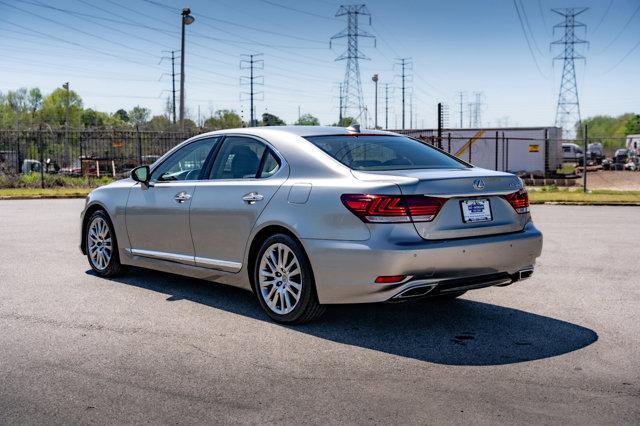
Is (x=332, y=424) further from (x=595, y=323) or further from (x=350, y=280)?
(x=595, y=323)

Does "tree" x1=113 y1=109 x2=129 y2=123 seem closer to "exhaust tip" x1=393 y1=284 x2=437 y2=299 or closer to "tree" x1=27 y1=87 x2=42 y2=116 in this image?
"tree" x1=27 y1=87 x2=42 y2=116

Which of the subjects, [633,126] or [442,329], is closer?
[442,329]

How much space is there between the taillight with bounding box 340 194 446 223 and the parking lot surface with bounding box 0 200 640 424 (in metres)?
0.93

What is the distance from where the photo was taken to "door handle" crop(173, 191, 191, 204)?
7.01m

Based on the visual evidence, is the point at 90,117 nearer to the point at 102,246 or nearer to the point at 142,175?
the point at 102,246

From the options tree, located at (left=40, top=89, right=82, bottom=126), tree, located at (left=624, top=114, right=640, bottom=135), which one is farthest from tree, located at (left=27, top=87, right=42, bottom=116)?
tree, located at (left=624, top=114, right=640, bottom=135)

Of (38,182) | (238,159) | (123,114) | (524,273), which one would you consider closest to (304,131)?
(238,159)

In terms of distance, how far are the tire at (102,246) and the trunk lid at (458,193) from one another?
3549 millimetres

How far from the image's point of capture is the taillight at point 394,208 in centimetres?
533

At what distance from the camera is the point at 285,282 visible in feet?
19.6

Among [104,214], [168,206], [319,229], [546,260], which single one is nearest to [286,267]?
[319,229]

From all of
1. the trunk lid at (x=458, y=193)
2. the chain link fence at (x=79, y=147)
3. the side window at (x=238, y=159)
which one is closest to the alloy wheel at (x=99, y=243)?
the side window at (x=238, y=159)

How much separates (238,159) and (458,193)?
2164 millimetres

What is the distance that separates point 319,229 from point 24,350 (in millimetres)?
2269
